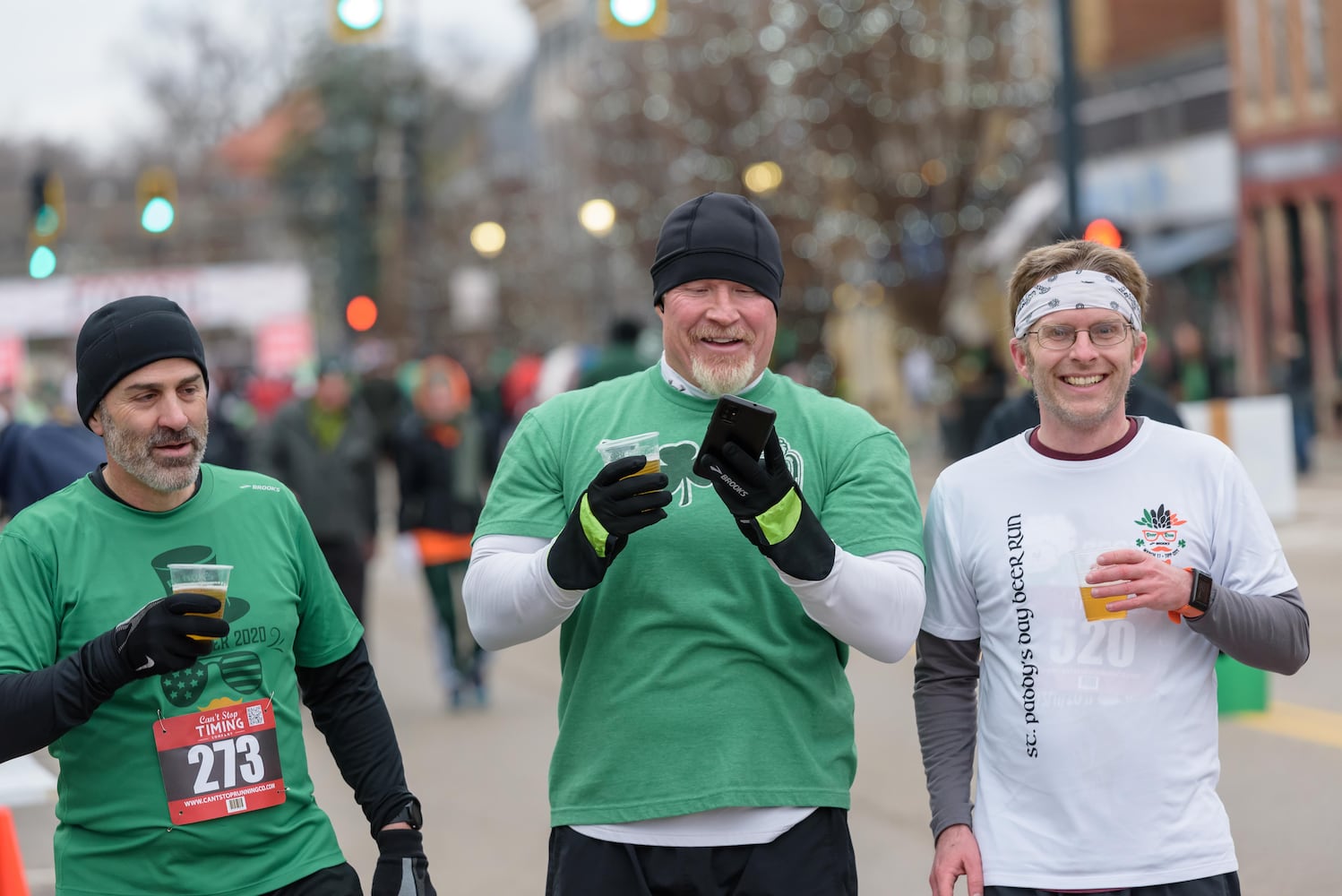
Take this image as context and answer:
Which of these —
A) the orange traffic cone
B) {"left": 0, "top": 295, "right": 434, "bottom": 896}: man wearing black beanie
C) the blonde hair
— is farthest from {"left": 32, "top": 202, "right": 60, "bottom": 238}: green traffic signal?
the blonde hair

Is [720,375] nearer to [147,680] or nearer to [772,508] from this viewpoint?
[772,508]

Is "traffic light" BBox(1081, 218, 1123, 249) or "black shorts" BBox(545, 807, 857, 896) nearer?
"black shorts" BBox(545, 807, 857, 896)

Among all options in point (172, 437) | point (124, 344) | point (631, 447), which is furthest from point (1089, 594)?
point (124, 344)

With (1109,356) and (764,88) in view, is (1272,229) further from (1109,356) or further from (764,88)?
(1109,356)

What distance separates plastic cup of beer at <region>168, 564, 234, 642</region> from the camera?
130 inches

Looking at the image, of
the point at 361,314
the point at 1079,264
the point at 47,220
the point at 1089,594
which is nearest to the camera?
the point at 1089,594

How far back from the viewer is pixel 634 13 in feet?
44.6

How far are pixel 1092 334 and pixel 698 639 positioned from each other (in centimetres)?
95

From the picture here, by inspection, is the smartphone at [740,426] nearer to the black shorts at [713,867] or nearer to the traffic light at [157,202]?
the black shorts at [713,867]

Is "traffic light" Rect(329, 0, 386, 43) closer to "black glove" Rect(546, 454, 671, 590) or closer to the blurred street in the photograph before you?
the blurred street

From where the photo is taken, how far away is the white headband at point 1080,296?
3.52 m

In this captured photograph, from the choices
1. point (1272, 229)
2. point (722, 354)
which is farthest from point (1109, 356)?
point (1272, 229)

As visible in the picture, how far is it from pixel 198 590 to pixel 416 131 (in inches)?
1257

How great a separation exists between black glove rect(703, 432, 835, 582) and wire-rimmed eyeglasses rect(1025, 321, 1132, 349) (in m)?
0.67
